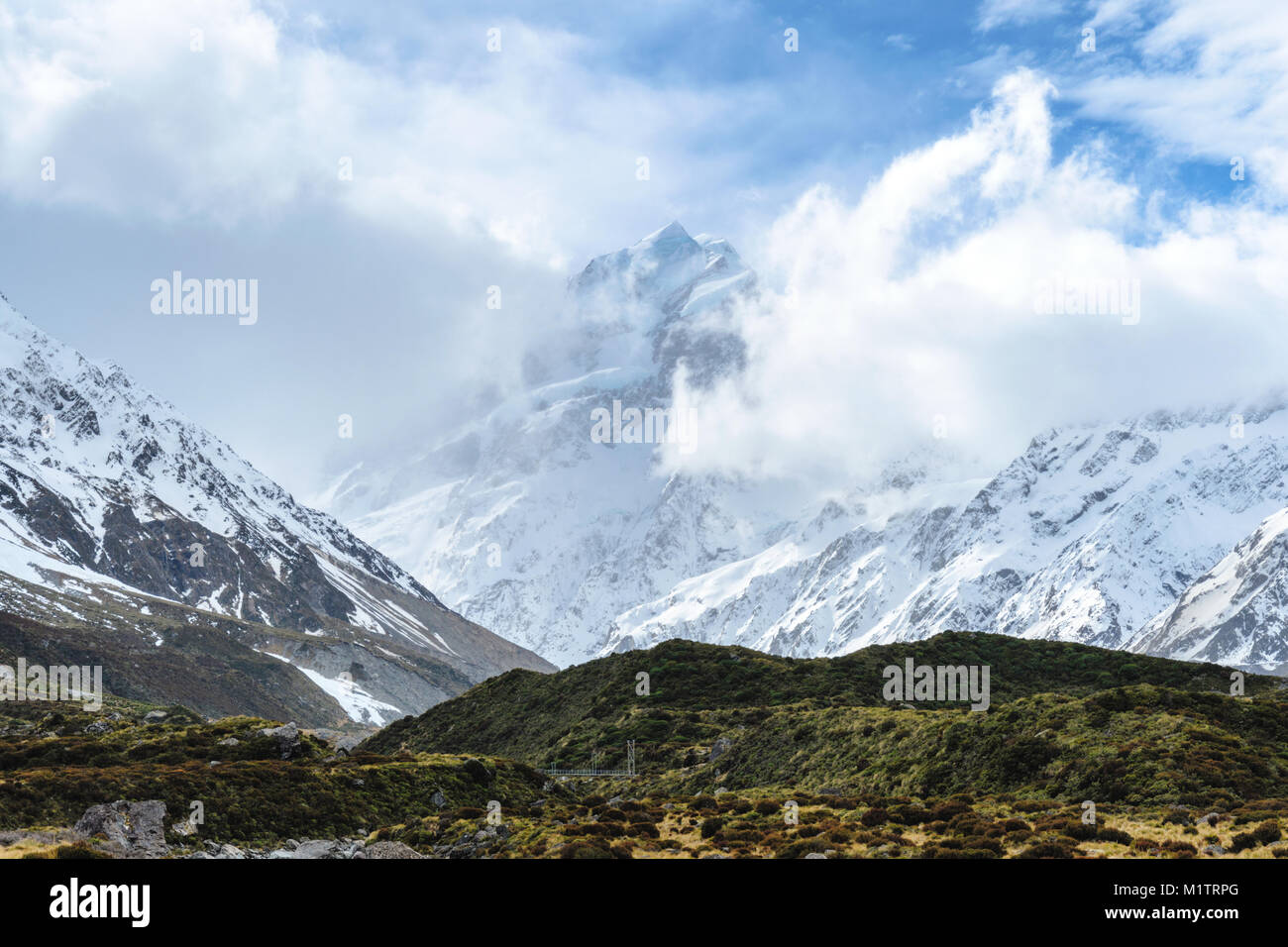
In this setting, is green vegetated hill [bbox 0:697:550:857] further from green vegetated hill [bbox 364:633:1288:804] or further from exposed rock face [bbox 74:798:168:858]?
green vegetated hill [bbox 364:633:1288:804]

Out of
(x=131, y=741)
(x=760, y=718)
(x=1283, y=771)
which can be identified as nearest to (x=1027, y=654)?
(x=760, y=718)

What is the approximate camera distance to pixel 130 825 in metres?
52.4

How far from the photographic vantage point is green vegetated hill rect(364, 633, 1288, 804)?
62.6m

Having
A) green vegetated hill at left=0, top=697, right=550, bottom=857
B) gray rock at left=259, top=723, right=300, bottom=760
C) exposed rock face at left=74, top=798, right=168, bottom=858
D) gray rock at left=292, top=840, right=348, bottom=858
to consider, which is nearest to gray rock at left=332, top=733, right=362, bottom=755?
green vegetated hill at left=0, top=697, right=550, bottom=857

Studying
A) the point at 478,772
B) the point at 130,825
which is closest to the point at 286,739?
the point at 478,772

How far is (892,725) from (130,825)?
53.9 m

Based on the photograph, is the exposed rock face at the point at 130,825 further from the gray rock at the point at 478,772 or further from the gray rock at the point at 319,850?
the gray rock at the point at 478,772

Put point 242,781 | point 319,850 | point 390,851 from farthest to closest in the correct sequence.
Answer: point 242,781 → point 319,850 → point 390,851

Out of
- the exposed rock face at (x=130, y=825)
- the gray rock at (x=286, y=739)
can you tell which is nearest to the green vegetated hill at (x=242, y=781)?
the gray rock at (x=286, y=739)

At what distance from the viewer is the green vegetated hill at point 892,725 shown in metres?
62.6

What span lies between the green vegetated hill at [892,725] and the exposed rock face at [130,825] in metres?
43.3

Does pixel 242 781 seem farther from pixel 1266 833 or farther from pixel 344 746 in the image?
pixel 1266 833

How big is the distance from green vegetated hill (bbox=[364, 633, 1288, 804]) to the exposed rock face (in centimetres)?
4326

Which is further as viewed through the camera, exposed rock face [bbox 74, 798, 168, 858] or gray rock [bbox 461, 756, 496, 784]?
gray rock [bbox 461, 756, 496, 784]
